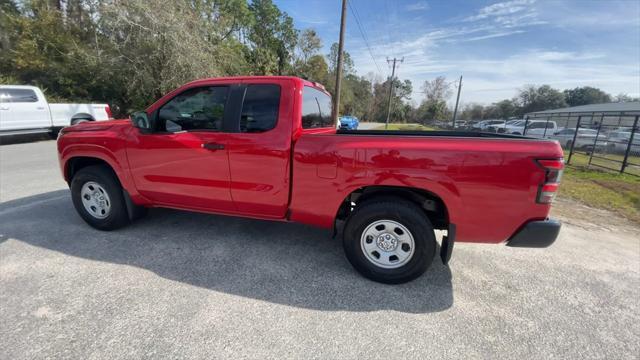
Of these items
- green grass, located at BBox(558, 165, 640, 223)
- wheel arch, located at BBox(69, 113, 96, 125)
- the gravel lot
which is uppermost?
wheel arch, located at BBox(69, 113, 96, 125)

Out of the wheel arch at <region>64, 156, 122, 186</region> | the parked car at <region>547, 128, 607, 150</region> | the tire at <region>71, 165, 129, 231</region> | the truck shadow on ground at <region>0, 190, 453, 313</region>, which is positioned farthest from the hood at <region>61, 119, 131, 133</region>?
the parked car at <region>547, 128, 607, 150</region>

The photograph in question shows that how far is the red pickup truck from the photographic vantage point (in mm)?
2311

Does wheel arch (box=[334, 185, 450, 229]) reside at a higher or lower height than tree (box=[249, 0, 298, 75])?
lower

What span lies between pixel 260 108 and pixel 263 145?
0.41 meters

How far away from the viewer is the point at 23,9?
18062 millimetres

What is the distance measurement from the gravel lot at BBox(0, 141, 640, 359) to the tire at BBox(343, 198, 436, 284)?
6.2 inches

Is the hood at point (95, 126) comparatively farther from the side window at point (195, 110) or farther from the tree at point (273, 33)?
the tree at point (273, 33)

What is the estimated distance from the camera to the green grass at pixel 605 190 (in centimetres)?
559

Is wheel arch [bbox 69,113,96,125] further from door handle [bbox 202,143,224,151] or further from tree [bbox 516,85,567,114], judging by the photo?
tree [bbox 516,85,567,114]

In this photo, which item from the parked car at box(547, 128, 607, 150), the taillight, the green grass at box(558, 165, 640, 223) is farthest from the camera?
the parked car at box(547, 128, 607, 150)

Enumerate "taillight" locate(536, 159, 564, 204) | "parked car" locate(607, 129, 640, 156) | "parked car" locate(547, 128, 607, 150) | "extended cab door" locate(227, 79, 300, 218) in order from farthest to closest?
"parked car" locate(547, 128, 607, 150) → "parked car" locate(607, 129, 640, 156) → "extended cab door" locate(227, 79, 300, 218) → "taillight" locate(536, 159, 564, 204)

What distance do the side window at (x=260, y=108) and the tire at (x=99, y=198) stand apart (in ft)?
6.42

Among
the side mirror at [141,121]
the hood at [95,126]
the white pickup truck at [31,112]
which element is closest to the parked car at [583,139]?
the side mirror at [141,121]

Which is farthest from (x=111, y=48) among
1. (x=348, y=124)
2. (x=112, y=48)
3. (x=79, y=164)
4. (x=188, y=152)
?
(x=188, y=152)
